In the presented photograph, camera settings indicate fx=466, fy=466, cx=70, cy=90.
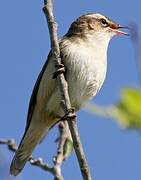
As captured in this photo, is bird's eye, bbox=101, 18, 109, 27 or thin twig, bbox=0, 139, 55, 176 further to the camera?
bird's eye, bbox=101, 18, 109, 27

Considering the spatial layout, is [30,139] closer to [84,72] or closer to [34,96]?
[34,96]

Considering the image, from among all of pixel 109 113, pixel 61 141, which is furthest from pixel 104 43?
pixel 109 113

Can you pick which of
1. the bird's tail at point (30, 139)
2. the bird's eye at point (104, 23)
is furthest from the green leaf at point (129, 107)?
the bird's eye at point (104, 23)

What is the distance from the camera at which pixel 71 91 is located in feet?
19.9

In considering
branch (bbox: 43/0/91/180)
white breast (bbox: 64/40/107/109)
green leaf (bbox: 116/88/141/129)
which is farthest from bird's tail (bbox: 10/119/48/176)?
green leaf (bbox: 116/88/141/129)

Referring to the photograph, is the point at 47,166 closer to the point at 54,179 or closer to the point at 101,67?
the point at 54,179

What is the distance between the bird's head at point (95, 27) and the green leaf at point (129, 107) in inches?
212

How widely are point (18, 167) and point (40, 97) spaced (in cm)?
97

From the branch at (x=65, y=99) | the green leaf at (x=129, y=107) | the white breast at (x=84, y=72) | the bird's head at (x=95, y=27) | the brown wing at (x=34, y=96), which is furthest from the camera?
the bird's head at (x=95, y=27)

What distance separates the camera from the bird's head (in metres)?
6.76

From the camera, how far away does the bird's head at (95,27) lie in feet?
22.2

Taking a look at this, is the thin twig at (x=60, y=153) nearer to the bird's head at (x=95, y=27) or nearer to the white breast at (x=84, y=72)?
the white breast at (x=84, y=72)

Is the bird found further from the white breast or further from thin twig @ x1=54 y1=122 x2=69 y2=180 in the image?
thin twig @ x1=54 y1=122 x2=69 y2=180

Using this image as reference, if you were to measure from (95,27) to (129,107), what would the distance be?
19.3 feet
